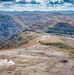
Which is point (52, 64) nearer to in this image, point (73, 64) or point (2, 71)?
point (73, 64)

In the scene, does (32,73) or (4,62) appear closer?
(32,73)

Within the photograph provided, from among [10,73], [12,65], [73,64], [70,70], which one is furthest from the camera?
[73,64]

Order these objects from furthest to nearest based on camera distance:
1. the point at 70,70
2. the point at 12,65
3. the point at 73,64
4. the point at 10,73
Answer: the point at 73,64 → the point at 12,65 → the point at 70,70 → the point at 10,73

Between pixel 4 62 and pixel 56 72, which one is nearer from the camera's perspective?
pixel 56 72

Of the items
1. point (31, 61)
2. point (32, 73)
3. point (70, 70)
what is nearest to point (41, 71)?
point (32, 73)

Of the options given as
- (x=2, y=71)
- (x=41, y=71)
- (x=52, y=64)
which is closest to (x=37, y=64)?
(x=52, y=64)

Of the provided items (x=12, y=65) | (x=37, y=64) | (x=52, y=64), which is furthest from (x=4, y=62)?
(x=52, y=64)

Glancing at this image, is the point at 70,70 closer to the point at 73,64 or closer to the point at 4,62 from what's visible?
the point at 73,64

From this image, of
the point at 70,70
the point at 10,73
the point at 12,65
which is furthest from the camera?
the point at 12,65

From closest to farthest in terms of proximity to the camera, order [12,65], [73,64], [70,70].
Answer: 1. [70,70]
2. [12,65]
3. [73,64]
